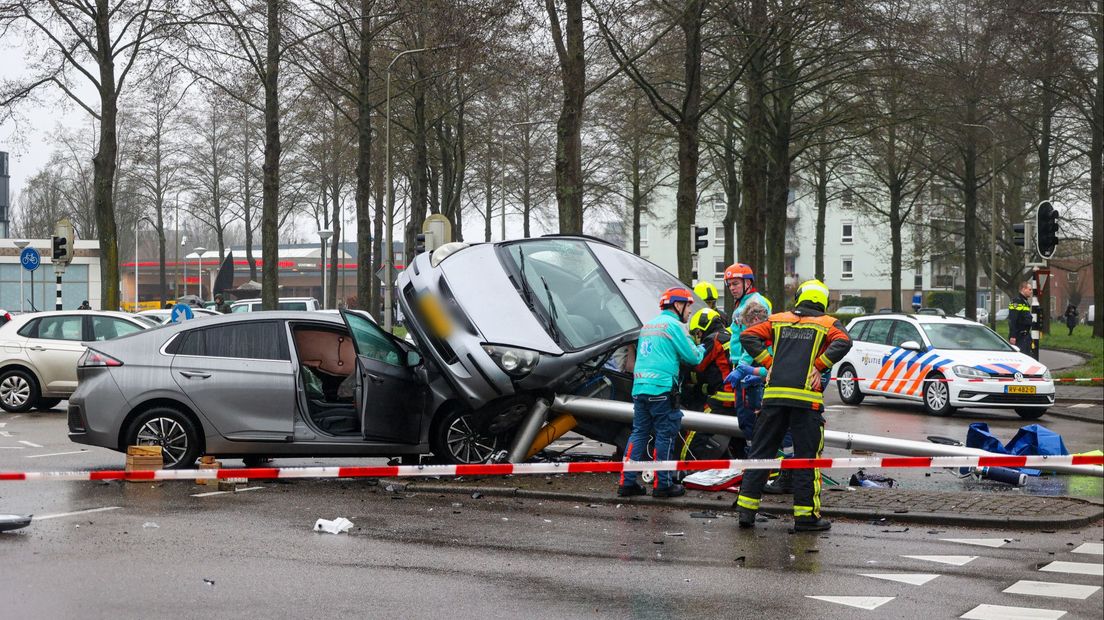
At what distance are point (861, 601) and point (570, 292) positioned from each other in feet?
17.7

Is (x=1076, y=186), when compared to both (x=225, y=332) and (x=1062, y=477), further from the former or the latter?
(x=225, y=332)

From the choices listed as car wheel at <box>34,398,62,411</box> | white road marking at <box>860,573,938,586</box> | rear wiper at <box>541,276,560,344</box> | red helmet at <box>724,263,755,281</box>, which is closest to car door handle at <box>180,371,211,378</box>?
rear wiper at <box>541,276,560,344</box>

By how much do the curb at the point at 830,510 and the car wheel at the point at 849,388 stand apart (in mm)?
11137

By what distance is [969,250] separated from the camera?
40.5m

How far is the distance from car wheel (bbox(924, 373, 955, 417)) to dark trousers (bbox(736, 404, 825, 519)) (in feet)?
34.8

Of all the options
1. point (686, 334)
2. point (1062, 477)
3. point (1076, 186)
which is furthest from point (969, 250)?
point (686, 334)

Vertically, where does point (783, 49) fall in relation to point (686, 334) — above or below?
above

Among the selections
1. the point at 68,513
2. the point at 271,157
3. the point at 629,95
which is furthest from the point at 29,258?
the point at 68,513

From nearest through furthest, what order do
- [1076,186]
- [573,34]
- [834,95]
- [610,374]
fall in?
[610,374]
[573,34]
[834,95]
[1076,186]

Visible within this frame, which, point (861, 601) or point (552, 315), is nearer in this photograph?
point (861, 601)

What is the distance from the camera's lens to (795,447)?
890 cm

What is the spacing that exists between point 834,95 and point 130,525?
26580 millimetres

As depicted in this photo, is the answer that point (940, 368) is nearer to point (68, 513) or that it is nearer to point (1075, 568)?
point (1075, 568)

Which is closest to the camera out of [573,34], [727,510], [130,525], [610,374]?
[130,525]
